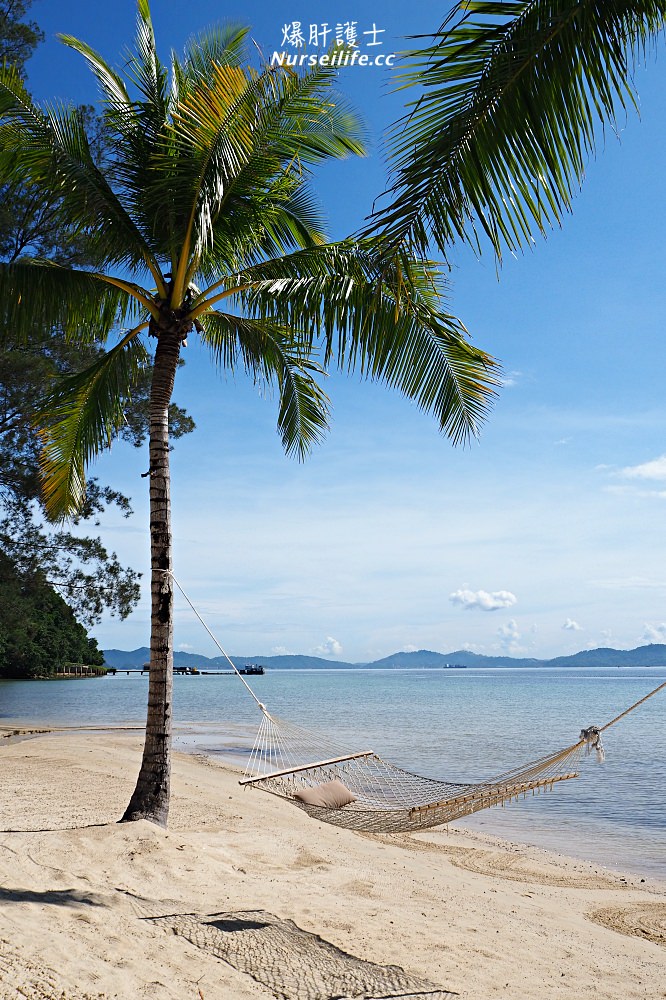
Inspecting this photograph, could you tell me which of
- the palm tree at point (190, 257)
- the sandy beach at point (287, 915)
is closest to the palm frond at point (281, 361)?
the palm tree at point (190, 257)

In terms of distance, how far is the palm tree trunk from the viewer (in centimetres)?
471

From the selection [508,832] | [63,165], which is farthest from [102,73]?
[508,832]

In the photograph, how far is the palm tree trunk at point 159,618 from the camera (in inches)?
185

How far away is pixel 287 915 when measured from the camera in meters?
3.48

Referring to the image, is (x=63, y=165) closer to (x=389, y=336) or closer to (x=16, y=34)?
(x=389, y=336)

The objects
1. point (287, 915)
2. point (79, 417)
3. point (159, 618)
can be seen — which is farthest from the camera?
point (79, 417)

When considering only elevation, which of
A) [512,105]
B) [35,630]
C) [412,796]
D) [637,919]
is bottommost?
[637,919]

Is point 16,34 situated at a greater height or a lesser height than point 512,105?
greater

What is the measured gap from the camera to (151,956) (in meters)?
2.76

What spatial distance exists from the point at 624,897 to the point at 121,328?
5.36 m

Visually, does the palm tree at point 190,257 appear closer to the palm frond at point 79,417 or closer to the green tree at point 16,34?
the palm frond at point 79,417

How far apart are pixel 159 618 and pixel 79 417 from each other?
1.76 meters

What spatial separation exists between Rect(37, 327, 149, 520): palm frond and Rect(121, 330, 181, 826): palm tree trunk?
23.6 inches

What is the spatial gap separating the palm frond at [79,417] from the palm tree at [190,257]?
2 centimetres
